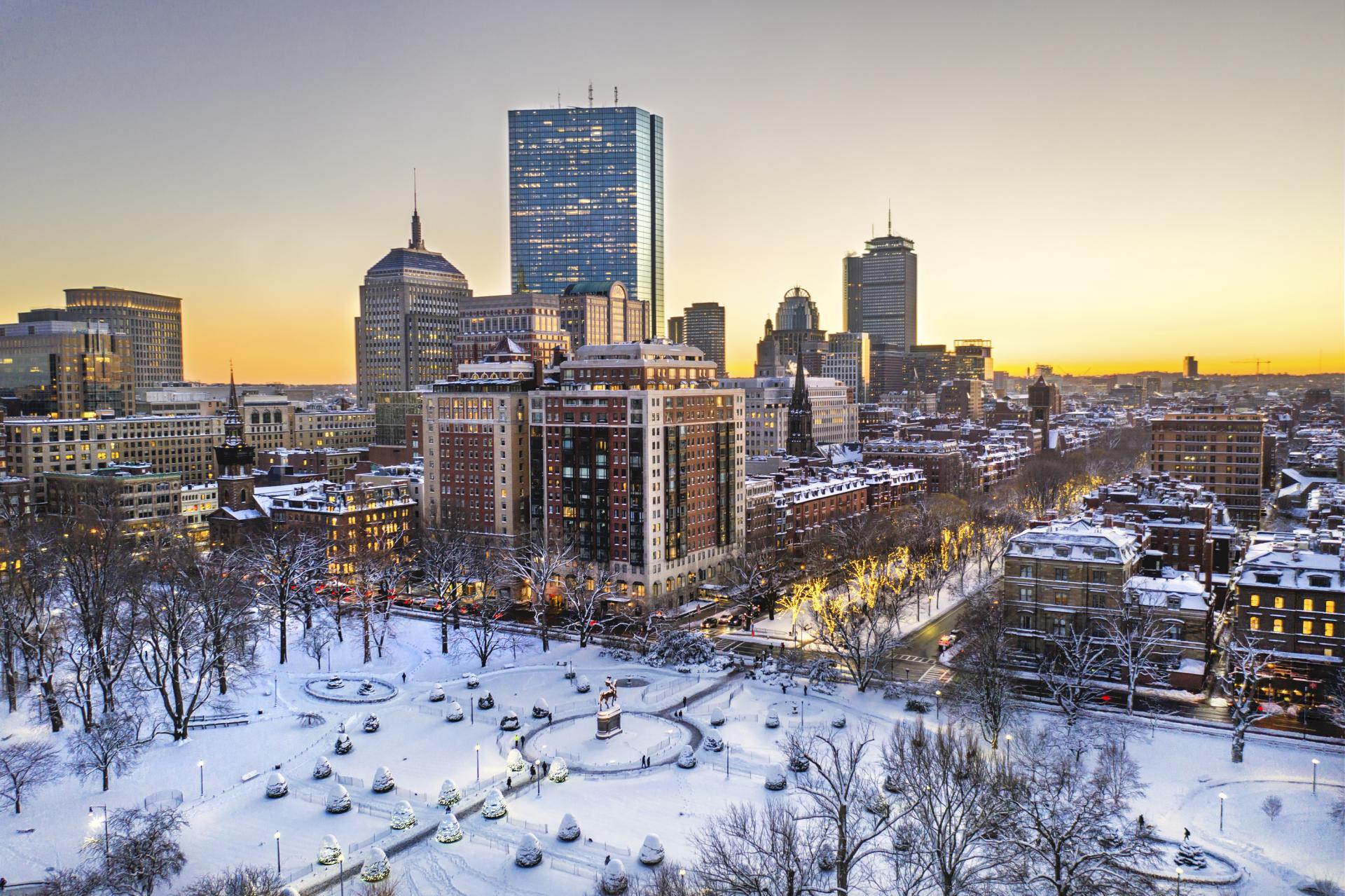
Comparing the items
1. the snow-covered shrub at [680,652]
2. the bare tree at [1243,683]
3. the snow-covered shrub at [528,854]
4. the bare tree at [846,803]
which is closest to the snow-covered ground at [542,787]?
the snow-covered shrub at [528,854]

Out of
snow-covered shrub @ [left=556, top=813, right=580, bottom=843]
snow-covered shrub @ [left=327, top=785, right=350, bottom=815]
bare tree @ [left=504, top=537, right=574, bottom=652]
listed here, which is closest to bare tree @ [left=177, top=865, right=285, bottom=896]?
snow-covered shrub @ [left=327, top=785, right=350, bottom=815]

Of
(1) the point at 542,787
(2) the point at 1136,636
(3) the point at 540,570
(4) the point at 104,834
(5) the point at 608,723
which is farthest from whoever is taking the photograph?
(3) the point at 540,570

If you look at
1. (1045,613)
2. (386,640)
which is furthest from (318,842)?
(1045,613)

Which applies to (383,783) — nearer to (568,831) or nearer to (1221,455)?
(568,831)

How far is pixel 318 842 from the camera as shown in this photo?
56.4m

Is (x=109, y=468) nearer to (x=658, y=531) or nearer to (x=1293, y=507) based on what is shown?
(x=658, y=531)

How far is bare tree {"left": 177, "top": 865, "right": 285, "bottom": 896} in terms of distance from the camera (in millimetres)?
46031

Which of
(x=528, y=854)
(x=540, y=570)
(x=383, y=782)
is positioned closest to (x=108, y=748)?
(x=383, y=782)

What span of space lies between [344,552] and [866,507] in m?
82.3

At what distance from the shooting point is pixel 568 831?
56156 millimetres

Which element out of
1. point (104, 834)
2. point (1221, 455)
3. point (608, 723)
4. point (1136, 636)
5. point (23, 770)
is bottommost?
point (608, 723)

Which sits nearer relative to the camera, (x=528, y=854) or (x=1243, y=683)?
(x=528, y=854)

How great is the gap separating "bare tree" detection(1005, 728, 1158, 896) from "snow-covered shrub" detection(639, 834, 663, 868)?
17799mm

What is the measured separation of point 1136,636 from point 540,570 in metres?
61.5
